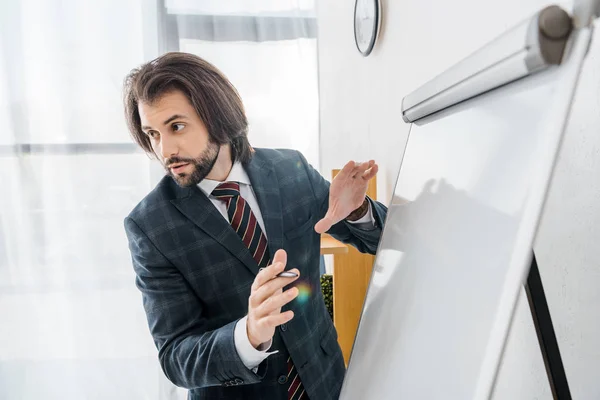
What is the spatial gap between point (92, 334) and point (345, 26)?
194 cm

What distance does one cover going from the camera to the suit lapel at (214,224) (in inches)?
39.3

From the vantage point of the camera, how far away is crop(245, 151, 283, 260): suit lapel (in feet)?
3.43

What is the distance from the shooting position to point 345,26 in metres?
2.00

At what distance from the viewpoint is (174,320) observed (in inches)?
37.9

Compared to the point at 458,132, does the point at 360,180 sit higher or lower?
lower

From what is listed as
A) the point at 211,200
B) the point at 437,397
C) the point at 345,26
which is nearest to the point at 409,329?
the point at 437,397

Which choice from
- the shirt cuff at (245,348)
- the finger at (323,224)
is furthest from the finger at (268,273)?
the finger at (323,224)

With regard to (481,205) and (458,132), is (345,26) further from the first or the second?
(481,205)

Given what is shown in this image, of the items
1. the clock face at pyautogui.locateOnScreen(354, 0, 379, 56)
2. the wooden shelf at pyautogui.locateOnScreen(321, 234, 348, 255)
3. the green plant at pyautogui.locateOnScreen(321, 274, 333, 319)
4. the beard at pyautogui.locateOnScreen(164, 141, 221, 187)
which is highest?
the clock face at pyautogui.locateOnScreen(354, 0, 379, 56)

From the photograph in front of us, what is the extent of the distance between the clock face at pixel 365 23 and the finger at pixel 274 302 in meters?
1.18

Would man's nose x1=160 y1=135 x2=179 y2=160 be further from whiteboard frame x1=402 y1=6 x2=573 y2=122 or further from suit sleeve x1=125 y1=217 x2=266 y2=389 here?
whiteboard frame x1=402 y1=6 x2=573 y2=122

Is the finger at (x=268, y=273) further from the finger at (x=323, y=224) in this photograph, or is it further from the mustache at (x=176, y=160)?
the mustache at (x=176, y=160)

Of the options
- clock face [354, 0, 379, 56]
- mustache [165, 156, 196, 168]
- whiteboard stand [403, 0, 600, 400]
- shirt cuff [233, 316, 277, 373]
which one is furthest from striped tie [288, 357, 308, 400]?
clock face [354, 0, 379, 56]

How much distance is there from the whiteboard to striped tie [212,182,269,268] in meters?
0.40
